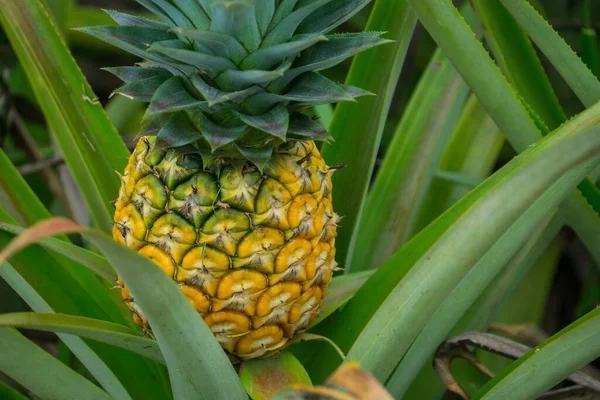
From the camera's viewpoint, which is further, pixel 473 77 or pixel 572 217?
pixel 572 217

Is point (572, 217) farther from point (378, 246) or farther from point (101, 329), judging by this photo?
point (101, 329)

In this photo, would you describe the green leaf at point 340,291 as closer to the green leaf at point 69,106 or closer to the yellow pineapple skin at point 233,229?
the yellow pineapple skin at point 233,229

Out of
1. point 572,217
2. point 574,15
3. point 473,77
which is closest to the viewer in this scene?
point 473,77

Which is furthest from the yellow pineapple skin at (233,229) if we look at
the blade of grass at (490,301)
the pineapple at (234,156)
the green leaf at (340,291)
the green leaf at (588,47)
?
the green leaf at (588,47)

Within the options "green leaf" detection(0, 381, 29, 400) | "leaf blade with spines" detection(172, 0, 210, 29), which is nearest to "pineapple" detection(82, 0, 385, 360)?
"leaf blade with spines" detection(172, 0, 210, 29)

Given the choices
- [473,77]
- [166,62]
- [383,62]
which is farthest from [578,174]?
[166,62]

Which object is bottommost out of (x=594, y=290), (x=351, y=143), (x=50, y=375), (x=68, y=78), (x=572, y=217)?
(x=594, y=290)
